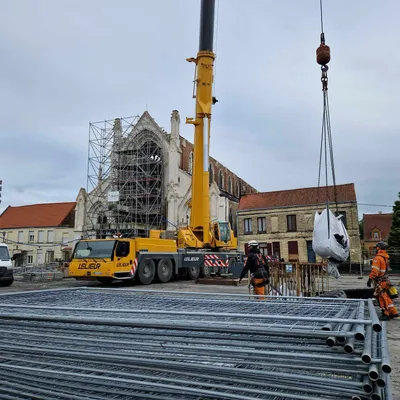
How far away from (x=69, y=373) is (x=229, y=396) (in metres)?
1.13

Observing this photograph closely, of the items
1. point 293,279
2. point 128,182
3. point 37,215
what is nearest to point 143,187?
point 128,182

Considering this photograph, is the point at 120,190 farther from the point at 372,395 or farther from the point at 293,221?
the point at 372,395

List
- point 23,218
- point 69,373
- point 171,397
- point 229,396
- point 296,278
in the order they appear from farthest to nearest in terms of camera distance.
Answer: point 23,218 → point 296,278 → point 69,373 → point 171,397 → point 229,396

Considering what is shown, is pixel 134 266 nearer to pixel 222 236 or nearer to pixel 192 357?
pixel 222 236

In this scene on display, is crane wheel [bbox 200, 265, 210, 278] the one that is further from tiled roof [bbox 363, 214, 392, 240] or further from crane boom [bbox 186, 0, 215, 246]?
tiled roof [bbox 363, 214, 392, 240]

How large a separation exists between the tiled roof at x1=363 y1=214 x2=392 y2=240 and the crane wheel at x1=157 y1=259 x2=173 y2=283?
48374 millimetres

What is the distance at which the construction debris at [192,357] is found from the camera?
1857 millimetres

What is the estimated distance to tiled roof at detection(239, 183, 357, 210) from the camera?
3388cm

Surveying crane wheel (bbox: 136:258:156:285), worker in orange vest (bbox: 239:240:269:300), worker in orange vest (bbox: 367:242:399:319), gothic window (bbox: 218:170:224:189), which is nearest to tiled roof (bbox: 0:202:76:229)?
gothic window (bbox: 218:170:224:189)

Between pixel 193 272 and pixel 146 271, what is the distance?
3.82m

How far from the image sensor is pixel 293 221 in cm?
3534

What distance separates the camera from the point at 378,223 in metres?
58.5

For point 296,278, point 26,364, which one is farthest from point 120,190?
point 26,364

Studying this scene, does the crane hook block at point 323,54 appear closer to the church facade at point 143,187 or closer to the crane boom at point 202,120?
the crane boom at point 202,120
